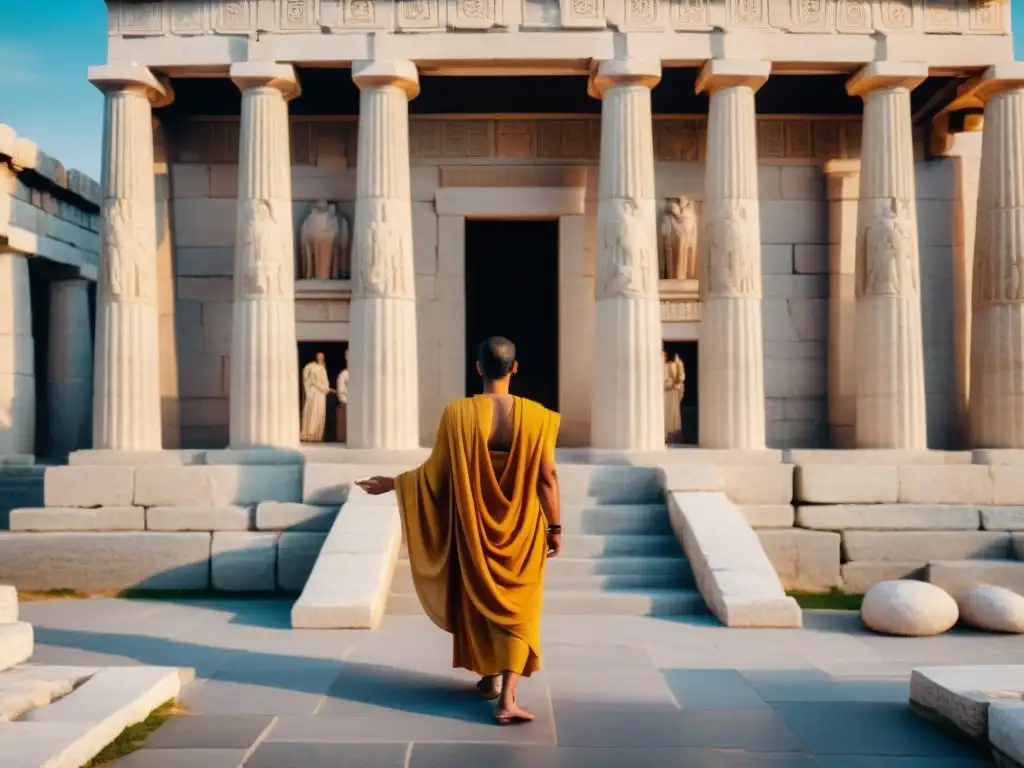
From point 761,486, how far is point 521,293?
13.3 meters

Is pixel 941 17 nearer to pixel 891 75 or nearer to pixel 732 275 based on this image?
pixel 891 75

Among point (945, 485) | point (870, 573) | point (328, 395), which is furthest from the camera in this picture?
point (328, 395)

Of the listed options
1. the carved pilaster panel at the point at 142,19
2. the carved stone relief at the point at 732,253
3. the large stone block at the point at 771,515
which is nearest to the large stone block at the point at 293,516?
the large stone block at the point at 771,515

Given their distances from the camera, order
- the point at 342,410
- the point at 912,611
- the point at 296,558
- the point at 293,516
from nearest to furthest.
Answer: the point at 912,611
the point at 296,558
the point at 293,516
the point at 342,410

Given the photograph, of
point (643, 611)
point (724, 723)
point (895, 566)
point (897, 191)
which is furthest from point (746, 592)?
point (897, 191)

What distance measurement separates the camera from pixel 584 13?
54.5 feet

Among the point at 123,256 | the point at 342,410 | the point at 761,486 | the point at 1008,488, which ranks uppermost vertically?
the point at 123,256

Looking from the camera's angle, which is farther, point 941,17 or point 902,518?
point 941,17

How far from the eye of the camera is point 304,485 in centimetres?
1477

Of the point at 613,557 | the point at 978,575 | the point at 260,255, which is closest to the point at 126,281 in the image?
the point at 260,255

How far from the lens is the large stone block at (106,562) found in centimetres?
1390

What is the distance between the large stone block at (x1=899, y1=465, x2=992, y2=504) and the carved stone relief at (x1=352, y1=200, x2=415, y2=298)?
7.91 meters

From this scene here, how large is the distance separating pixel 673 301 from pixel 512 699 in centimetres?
1294

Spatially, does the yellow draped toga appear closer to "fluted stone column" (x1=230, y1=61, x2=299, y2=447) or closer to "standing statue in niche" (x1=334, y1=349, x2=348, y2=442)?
"fluted stone column" (x1=230, y1=61, x2=299, y2=447)
